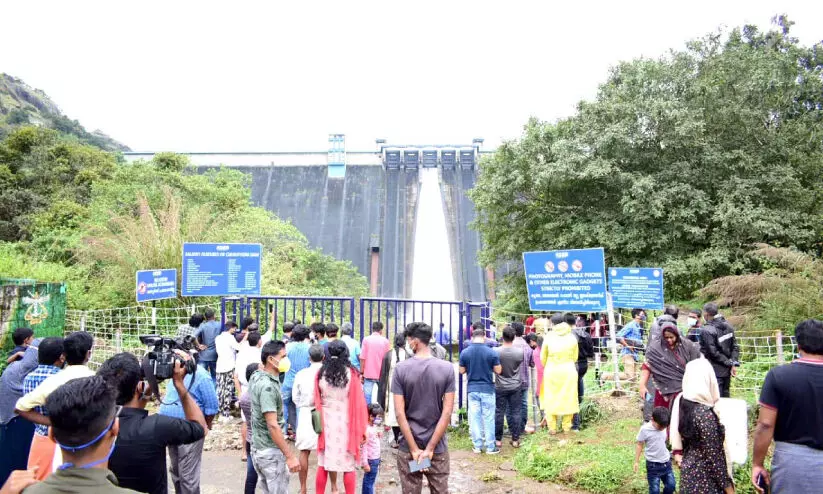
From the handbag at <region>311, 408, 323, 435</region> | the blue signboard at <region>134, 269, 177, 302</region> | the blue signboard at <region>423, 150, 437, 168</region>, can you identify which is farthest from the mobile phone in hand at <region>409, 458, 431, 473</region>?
the blue signboard at <region>423, 150, 437, 168</region>

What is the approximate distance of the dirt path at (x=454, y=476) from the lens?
458 cm

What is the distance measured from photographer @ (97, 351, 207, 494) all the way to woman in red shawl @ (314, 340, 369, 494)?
4.12ft

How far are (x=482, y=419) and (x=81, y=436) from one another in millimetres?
4289

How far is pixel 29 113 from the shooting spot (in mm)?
42219

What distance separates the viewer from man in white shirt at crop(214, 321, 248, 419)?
6.39 metres

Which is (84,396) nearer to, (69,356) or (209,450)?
(69,356)

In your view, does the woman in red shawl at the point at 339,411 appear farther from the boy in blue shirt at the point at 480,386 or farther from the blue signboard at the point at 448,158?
the blue signboard at the point at 448,158

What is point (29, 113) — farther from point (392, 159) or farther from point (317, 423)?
point (317, 423)

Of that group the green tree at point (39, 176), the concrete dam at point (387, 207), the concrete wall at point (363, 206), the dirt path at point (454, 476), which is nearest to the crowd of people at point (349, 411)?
Answer: the dirt path at point (454, 476)

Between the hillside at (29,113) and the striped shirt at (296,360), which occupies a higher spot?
the hillside at (29,113)

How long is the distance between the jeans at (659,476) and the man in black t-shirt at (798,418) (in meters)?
1.10

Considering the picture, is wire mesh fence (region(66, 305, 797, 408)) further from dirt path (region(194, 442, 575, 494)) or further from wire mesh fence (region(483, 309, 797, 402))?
dirt path (region(194, 442, 575, 494))

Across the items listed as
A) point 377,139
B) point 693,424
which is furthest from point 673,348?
point 377,139

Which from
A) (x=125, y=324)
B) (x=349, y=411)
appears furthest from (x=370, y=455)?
(x=125, y=324)
